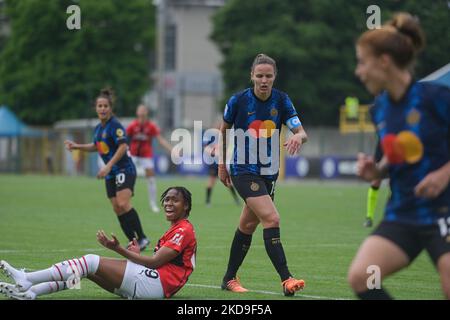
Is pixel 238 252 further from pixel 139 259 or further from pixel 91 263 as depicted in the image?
pixel 91 263

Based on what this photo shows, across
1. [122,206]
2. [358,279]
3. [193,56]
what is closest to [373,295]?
[358,279]

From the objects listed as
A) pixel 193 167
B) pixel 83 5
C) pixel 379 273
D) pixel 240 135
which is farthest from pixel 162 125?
pixel 379 273

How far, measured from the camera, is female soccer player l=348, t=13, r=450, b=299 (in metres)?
6.66

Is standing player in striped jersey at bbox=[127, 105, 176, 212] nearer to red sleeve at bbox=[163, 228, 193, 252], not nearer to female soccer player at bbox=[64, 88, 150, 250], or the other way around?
female soccer player at bbox=[64, 88, 150, 250]

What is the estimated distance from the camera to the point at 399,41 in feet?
22.0

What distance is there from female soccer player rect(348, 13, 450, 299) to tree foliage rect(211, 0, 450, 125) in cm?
4346

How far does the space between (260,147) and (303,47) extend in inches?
1742

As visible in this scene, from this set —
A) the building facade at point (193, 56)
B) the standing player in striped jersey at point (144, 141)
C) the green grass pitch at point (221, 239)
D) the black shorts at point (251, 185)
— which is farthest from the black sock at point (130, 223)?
the building facade at point (193, 56)

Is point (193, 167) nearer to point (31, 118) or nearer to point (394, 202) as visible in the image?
point (31, 118)

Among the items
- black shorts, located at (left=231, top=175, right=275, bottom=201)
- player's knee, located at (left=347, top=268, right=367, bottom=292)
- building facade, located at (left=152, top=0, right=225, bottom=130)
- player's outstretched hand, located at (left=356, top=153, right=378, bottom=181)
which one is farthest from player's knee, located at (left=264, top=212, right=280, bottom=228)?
building facade, located at (left=152, top=0, right=225, bottom=130)

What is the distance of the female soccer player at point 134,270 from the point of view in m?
8.48

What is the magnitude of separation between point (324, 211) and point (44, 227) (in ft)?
26.3

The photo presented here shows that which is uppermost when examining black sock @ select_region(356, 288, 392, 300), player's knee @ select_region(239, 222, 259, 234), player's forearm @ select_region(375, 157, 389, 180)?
player's forearm @ select_region(375, 157, 389, 180)

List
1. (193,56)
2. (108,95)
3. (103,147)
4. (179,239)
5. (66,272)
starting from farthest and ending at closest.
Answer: (193,56)
(103,147)
(108,95)
(179,239)
(66,272)
